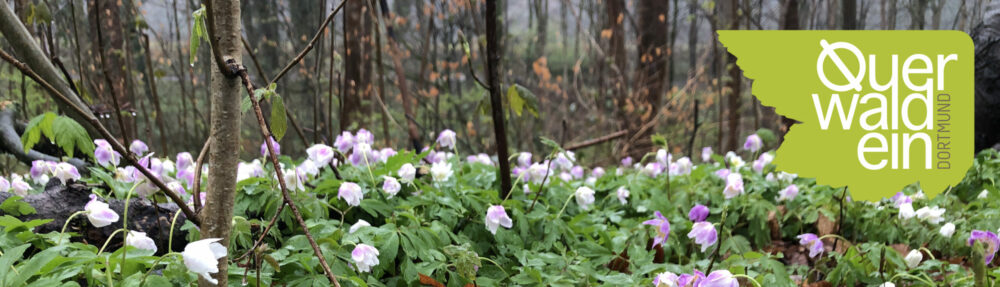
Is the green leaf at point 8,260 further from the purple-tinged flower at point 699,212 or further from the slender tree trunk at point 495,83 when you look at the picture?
the purple-tinged flower at point 699,212

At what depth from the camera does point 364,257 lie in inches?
62.8

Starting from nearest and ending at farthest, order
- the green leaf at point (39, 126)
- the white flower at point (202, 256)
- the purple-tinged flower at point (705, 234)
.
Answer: the white flower at point (202, 256)
the green leaf at point (39, 126)
the purple-tinged flower at point (705, 234)

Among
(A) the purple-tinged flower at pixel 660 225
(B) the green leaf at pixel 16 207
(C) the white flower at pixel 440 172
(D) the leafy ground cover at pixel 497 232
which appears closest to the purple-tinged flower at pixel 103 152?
(D) the leafy ground cover at pixel 497 232

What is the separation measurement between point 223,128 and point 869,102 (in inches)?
95.0

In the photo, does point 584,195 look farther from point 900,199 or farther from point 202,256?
point 202,256

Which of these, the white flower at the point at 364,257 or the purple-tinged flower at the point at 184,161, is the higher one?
the purple-tinged flower at the point at 184,161

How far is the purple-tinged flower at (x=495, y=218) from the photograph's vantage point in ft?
6.44

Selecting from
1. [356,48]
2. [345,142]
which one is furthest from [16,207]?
[356,48]

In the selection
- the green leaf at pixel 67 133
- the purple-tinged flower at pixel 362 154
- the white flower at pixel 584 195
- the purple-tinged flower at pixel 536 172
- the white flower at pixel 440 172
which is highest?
Answer: the green leaf at pixel 67 133

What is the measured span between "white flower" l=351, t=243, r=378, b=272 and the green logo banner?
1.65 meters

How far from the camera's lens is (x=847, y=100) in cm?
257

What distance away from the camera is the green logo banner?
2529mm

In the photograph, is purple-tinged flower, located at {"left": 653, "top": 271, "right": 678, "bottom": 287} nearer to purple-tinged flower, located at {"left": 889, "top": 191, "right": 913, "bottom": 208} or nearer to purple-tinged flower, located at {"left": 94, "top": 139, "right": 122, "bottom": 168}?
purple-tinged flower, located at {"left": 889, "top": 191, "right": 913, "bottom": 208}

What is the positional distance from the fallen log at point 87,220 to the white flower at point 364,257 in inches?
24.5
